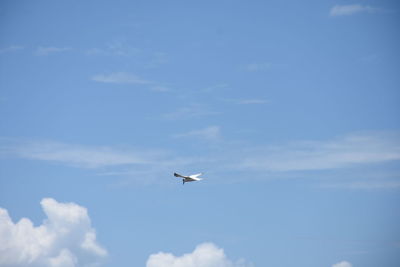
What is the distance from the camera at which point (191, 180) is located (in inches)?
7254
